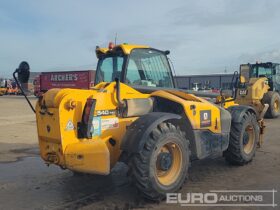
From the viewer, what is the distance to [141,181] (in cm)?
527

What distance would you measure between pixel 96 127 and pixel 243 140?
3.33m

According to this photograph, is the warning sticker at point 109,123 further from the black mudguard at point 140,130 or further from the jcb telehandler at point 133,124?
the black mudguard at point 140,130

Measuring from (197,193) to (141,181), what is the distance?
3.66ft

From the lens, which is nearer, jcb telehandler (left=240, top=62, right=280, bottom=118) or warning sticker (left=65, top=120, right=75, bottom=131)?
warning sticker (left=65, top=120, right=75, bottom=131)

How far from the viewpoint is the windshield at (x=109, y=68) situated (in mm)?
6478

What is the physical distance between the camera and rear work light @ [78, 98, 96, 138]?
17.5 feet

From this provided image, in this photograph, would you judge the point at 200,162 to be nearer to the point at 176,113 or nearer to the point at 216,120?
the point at 216,120

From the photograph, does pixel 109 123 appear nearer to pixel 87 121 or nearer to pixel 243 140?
pixel 87 121

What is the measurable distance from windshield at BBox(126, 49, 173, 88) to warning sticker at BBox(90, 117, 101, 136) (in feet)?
3.36

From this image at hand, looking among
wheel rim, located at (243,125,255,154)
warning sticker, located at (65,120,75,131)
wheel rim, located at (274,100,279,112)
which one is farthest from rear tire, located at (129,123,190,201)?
wheel rim, located at (274,100,279,112)

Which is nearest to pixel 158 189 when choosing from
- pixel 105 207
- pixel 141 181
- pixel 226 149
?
pixel 141 181

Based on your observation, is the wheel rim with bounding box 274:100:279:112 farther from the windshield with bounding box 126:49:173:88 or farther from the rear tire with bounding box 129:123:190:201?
the rear tire with bounding box 129:123:190:201

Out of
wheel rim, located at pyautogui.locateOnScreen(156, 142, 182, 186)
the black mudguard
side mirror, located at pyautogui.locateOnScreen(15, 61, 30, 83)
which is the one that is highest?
side mirror, located at pyautogui.locateOnScreen(15, 61, 30, 83)

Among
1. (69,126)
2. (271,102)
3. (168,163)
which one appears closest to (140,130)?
(168,163)
